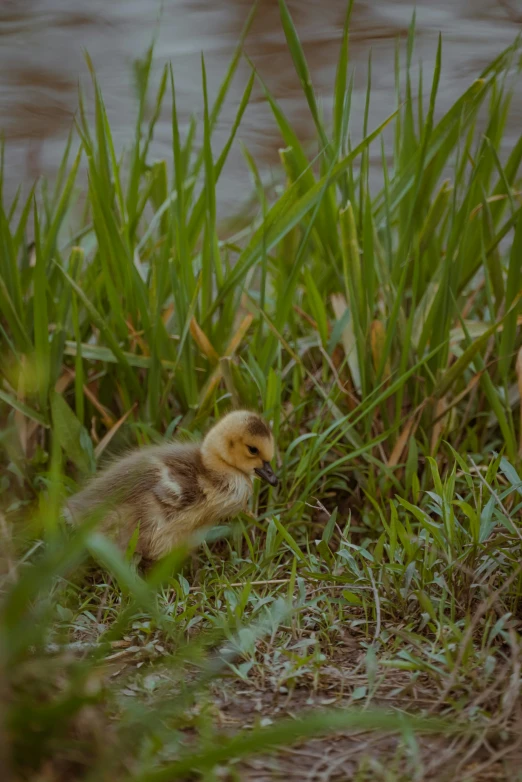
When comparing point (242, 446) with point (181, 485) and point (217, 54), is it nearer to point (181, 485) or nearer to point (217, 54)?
point (181, 485)

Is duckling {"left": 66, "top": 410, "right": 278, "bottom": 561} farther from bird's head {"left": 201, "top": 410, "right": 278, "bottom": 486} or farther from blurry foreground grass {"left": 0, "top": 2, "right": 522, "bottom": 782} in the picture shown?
blurry foreground grass {"left": 0, "top": 2, "right": 522, "bottom": 782}

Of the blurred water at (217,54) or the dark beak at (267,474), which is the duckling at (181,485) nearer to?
the dark beak at (267,474)

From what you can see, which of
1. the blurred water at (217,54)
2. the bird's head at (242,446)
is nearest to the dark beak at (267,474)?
the bird's head at (242,446)

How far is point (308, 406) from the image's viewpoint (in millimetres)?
3293

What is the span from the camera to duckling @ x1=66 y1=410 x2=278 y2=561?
277 centimetres

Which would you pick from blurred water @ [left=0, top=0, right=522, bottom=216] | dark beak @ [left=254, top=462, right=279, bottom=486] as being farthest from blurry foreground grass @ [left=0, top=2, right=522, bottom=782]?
blurred water @ [left=0, top=0, right=522, bottom=216]

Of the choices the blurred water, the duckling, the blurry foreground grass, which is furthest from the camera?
the blurred water

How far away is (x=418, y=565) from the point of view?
2.29m

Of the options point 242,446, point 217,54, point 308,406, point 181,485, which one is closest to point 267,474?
point 242,446

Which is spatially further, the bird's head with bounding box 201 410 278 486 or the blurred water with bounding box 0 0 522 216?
the blurred water with bounding box 0 0 522 216

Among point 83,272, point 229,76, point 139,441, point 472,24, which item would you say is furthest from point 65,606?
point 472,24

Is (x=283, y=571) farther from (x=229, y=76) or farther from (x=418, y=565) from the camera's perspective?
(x=229, y=76)

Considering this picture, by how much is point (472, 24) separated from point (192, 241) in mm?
3503

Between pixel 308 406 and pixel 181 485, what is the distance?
0.67 metres
